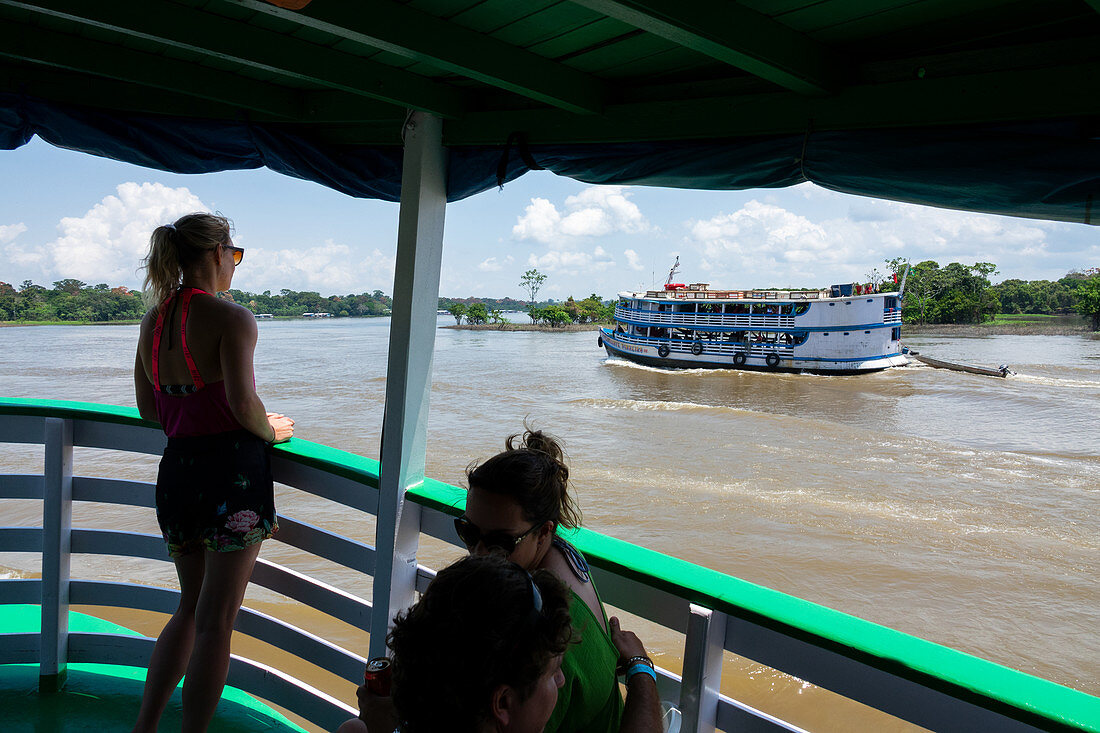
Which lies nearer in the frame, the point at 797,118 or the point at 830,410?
the point at 797,118

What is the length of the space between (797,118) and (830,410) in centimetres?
2245

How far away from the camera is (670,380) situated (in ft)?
84.1

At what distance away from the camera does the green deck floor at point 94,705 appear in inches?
63.8

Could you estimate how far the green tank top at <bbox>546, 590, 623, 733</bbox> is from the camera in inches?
29.5

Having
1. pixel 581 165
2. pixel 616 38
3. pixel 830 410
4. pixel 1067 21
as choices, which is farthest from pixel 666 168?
pixel 830 410

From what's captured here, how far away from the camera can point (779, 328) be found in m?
25.1

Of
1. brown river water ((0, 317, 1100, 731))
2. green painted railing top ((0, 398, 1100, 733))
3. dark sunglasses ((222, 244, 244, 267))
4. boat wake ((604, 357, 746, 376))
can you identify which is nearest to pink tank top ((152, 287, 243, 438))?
dark sunglasses ((222, 244, 244, 267))

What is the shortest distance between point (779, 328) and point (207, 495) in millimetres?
25518

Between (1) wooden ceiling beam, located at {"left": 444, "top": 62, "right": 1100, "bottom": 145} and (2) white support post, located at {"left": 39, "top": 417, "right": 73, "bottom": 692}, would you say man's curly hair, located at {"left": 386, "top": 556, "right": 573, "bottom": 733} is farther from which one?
(2) white support post, located at {"left": 39, "top": 417, "right": 73, "bottom": 692}

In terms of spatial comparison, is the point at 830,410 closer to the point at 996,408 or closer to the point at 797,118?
the point at 996,408

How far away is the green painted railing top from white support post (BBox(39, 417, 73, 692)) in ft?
4.42

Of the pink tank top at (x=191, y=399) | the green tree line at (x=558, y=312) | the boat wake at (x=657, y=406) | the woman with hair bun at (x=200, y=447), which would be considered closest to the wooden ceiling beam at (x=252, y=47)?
the woman with hair bun at (x=200, y=447)

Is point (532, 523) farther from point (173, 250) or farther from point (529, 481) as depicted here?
point (173, 250)

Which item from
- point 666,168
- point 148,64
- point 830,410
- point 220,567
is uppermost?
point 148,64
